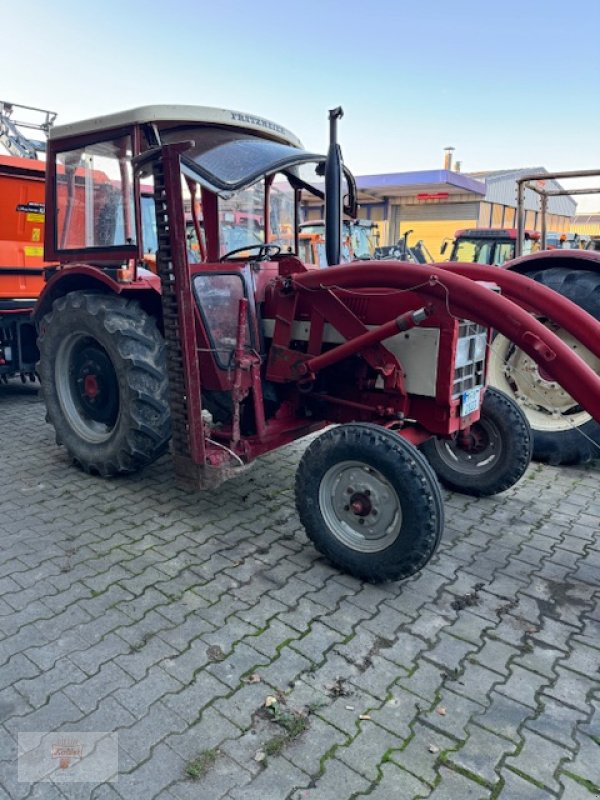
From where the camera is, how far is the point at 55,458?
4.44m

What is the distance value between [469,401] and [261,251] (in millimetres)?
1675

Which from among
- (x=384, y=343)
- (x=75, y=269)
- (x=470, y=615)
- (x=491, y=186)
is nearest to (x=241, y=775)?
(x=470, y=615)

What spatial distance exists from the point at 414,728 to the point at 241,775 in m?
0.62

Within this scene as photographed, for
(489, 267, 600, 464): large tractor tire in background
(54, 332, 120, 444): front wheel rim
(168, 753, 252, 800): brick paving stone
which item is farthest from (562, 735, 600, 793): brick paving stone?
(54, 332, 120, 444): front wheel rim

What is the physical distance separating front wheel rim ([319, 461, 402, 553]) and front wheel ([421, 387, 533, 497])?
1.12m

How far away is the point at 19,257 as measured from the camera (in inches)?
232

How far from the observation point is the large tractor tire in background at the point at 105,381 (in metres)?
3.55

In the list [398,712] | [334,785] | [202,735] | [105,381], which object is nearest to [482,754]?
[398,712]

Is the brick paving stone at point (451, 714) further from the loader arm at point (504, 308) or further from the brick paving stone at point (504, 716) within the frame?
the loader arm at point (504, 308)

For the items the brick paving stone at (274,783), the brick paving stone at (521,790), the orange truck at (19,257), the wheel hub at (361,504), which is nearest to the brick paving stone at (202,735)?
the brick paving stone at (274,783)

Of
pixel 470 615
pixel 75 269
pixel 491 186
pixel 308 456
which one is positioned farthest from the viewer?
pixel 491 186

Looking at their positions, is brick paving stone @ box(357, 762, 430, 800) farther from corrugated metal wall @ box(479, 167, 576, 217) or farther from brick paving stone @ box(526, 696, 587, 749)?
corrugated metal wall @ box(479, 167, 576, 217)

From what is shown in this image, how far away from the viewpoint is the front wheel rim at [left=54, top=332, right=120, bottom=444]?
3947 millimetres

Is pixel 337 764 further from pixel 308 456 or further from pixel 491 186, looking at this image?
pixel 491 186
